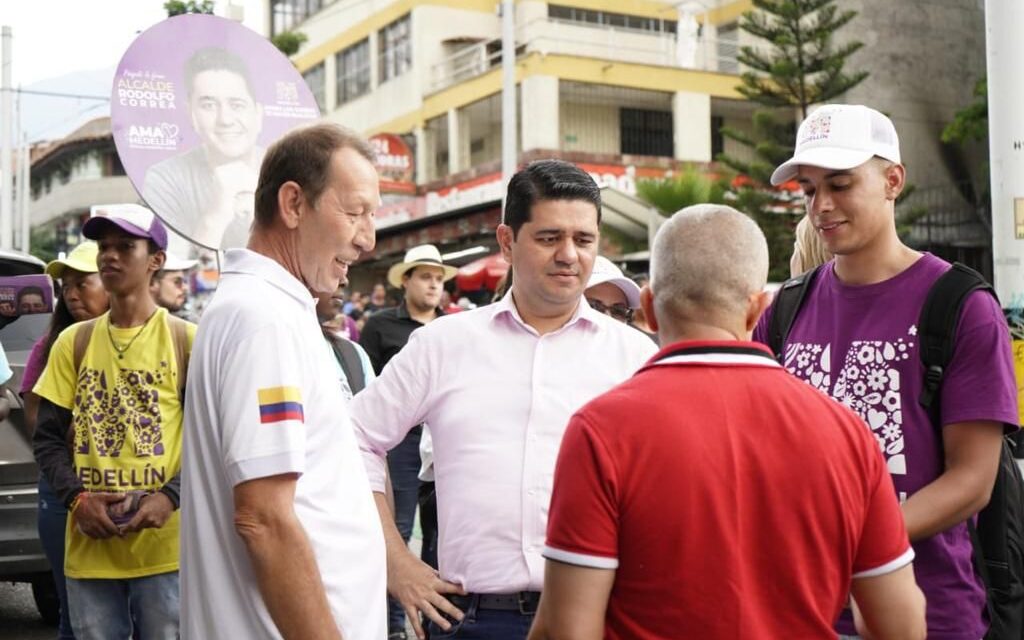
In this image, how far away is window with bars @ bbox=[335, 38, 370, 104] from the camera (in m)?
46.5

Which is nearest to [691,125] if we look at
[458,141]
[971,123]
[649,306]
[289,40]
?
[458,141]

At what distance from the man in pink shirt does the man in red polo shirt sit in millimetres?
982

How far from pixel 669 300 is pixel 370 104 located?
4421 centimetres

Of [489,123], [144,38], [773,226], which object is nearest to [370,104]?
[489,123]

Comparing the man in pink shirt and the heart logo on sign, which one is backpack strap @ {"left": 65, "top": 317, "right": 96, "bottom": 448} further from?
the heart logo on sign

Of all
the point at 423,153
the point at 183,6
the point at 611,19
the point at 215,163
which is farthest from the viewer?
the point at 611,19

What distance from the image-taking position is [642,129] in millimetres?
39469

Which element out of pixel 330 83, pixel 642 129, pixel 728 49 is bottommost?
pixel 642 129

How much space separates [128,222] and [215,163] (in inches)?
41.7

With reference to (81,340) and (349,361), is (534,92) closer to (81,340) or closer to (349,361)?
(349,361)

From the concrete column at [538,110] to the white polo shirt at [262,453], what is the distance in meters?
32.8

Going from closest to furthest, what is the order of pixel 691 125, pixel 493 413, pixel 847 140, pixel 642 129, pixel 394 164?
pixel 847 140
pixel 493 413
pixel 691 125
pixel 394 164
pixel 642 129

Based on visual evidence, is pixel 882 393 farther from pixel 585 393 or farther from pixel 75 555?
pixel 75 555

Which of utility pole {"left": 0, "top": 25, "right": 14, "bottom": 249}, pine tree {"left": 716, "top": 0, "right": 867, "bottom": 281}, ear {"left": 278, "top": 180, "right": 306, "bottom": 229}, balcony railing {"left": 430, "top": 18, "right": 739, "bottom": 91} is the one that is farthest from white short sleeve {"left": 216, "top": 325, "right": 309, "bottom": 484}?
balcony railing {"left": 430, "top": 18, "right": 739, "bottom": 91}
